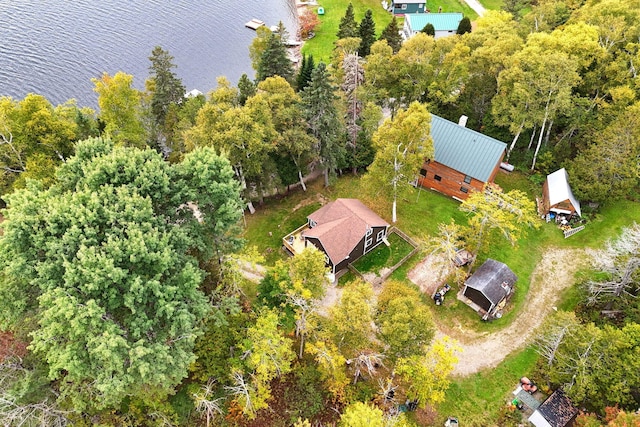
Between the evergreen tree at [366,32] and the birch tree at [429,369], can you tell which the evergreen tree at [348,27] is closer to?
the evergreen tree at [366,32]

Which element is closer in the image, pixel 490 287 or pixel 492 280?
pixel 490 287

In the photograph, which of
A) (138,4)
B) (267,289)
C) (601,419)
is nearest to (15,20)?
(138,4)

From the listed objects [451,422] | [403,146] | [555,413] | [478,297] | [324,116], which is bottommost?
[451,422]

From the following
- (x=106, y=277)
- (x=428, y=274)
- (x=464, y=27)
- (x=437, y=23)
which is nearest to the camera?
(x=106, y=277)

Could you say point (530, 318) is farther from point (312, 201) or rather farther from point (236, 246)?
point (236, 246)

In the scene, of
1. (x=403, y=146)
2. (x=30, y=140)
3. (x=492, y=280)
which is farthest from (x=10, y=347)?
(x=492, y=280)

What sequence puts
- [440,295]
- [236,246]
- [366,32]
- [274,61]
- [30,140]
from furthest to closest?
[366,32] < [274,61] < [30,140] < [440,295] < [236,246]

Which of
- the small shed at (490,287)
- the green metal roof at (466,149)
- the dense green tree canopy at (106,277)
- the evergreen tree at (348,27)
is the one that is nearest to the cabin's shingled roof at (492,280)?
the small shed at (490,287)
